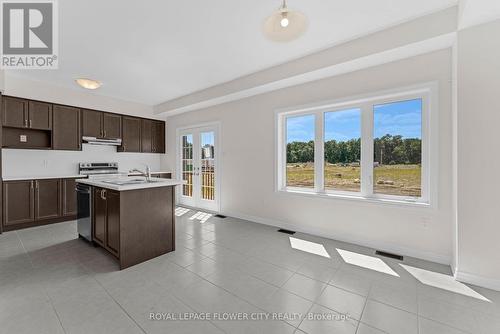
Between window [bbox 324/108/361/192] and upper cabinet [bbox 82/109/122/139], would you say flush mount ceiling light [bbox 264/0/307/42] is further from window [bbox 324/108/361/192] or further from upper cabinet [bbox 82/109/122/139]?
upper cabinet [bbox 82/109/122/139]

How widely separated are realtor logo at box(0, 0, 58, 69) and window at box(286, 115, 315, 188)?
348 cm

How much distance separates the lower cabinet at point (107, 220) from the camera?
2.52 m

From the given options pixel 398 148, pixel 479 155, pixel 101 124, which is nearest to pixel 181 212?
pixel 101 124

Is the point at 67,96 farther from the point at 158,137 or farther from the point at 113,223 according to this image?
the point at 113,223

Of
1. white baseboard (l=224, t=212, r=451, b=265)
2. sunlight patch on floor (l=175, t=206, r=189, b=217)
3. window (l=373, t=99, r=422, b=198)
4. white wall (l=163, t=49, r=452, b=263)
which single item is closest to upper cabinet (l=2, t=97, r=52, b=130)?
white wall (l=163, t=49, r=452, b=263)

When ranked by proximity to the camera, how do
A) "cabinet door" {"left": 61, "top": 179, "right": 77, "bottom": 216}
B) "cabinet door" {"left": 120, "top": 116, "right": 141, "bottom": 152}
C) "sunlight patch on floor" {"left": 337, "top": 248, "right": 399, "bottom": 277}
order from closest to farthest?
"sunlight patch on floor" {"left": 337, "top": 248, "right": 399, "bottom": 277}, "cabinet door" {"left": 61, "top": 179, "right": 77, "bottom": 216}, "cabinet door" {"left": 120, "top": 116, "right": 141, "bottom": 152}

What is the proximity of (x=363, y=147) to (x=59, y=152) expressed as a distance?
592 cm

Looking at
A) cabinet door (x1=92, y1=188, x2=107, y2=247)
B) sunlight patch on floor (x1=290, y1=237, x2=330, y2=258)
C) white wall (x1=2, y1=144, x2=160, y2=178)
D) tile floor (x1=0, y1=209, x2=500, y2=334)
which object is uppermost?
white wall (x1=2, y1=144, x2=160, y2=178)

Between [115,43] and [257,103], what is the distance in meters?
2.44

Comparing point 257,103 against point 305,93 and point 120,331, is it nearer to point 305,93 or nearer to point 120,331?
point 305,93

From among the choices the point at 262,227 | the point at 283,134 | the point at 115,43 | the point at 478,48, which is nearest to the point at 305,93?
the point at 283,134

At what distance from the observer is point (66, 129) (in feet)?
14.7

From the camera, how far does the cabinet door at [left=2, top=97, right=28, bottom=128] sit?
3822 mm

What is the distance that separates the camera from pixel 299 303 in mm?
1884
